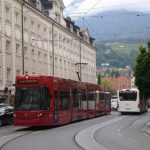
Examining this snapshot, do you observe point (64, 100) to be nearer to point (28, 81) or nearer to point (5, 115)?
point (28, 81)

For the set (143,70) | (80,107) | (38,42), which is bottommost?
(80,107)

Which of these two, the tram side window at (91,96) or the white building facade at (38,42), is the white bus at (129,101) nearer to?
the tram side window at (91,96)

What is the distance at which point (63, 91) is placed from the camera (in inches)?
1278

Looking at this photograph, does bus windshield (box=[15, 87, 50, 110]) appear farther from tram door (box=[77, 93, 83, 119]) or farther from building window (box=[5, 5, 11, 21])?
building window (box=[5, 5, 11, 21])

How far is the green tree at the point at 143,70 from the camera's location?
30.7 metres

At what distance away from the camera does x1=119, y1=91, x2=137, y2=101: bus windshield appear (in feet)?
173

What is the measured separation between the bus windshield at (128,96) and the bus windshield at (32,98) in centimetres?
2462

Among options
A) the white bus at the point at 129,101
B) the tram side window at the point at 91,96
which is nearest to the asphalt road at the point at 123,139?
the tram side window at the point at 91,96

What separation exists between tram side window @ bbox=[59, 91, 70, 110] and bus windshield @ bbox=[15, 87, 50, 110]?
93.2 inches

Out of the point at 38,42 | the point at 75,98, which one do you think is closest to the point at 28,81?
the point at 75,98

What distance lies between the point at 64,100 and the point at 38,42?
86.3 feet

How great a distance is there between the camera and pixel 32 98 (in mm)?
29031

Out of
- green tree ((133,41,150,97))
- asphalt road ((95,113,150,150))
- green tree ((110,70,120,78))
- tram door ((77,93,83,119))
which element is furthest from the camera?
green tree ((110,70,120,78))

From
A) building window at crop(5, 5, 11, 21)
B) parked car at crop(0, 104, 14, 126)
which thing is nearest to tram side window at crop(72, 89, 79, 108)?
parked car at crop(0, 104, 14, 126)
